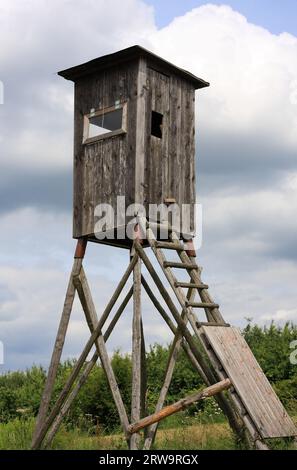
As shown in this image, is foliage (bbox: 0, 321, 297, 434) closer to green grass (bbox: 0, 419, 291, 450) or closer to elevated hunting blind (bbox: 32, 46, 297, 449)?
green grass (bbox: 0, 419, 291, 450)

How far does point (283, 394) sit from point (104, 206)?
22.7 feet

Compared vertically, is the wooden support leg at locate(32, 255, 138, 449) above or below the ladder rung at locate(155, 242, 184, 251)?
below

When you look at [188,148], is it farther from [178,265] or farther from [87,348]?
Answer: [87,348]

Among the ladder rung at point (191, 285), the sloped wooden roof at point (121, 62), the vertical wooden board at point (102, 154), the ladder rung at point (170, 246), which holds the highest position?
the sloped wooden roof at point (121, 62)

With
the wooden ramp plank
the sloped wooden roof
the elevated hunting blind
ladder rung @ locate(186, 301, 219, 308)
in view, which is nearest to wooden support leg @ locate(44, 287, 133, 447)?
the elevated hunting blind

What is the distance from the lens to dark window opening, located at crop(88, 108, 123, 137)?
1351cm

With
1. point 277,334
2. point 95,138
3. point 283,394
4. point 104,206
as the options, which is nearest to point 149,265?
point 104,206

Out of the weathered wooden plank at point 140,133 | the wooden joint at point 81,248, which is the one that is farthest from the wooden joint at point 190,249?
the wooden joint at point 81,248

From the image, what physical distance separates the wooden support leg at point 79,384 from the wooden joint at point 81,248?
3.68 feet

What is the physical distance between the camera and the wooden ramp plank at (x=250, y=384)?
10.8 m

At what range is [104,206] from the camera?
13.2 metres

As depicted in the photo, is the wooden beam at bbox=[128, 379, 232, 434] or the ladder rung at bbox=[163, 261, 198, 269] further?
the ladder rung at bbox=[163, 261, 198, 269]

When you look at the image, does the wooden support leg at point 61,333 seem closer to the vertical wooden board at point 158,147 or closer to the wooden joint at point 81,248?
the wooden joint at point 81,248

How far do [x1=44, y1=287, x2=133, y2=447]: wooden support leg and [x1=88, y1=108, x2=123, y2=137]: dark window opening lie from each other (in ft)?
9.94
